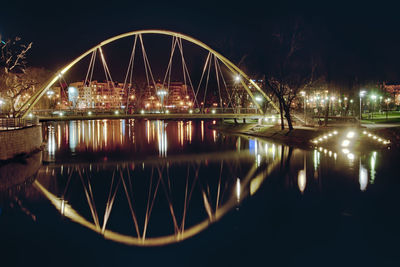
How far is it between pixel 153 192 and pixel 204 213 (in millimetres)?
5255

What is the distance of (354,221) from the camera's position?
635 inches

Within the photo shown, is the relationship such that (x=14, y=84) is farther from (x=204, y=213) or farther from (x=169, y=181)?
(x=204, y=213)

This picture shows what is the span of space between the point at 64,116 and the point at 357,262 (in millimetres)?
35510

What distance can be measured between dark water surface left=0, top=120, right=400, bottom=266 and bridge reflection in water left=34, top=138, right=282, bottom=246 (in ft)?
0.22

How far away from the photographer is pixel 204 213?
17.7m

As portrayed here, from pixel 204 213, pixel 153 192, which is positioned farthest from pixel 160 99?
pixel 204 213

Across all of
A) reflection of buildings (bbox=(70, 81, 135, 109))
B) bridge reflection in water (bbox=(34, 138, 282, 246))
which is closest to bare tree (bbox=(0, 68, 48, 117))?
reflection of buildings (bbox=(70, 81, 135, 109))

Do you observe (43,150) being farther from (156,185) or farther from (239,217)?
(239,217)

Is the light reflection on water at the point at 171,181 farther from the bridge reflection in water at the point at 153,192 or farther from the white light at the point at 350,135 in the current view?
the white light at the point at 350,135

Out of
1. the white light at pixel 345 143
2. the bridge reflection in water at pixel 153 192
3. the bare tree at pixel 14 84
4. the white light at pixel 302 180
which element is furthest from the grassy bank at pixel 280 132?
the bare tree at pixel 14 84

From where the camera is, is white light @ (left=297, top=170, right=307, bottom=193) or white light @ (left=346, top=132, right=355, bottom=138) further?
white light @ (left=346, top=132, right=355, bottom=138)

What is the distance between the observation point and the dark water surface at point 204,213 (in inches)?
512

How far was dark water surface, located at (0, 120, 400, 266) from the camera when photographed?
13008 mm

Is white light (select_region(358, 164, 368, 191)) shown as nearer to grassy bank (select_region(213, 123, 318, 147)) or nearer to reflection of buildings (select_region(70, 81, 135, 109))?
grassy bank (select_region(213, 123, 318, 147))
